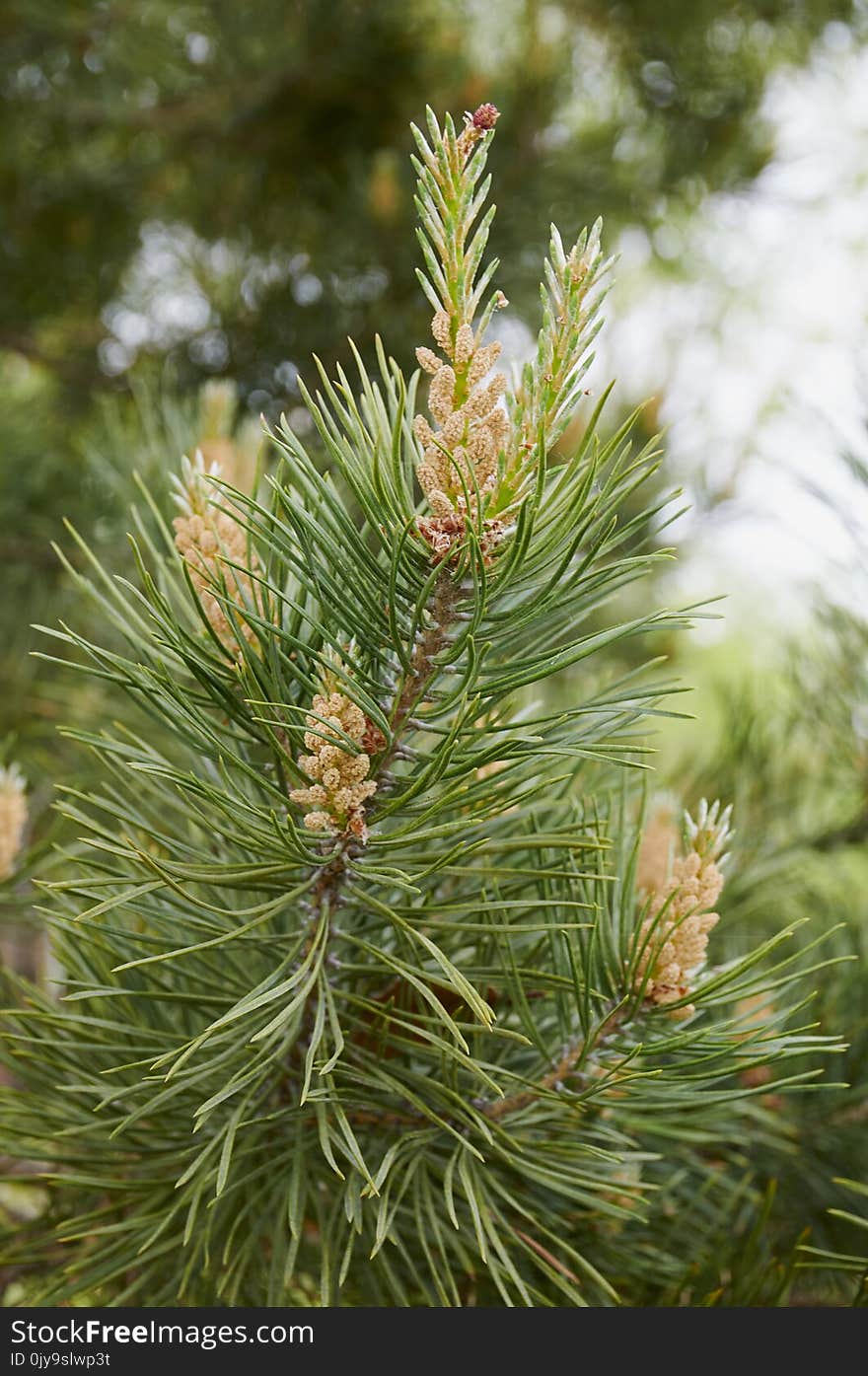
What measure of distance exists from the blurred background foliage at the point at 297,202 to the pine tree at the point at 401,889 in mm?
344

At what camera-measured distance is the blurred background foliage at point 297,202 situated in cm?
74

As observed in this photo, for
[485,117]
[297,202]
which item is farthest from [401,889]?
[297,202]

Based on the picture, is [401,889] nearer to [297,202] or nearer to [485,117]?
[485,117]

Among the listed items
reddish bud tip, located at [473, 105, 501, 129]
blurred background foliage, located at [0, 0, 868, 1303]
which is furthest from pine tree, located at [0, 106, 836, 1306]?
blurred background foliage, located at [0, 0, 868, 1303]

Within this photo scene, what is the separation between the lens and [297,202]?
100 cm

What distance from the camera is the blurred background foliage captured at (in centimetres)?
74

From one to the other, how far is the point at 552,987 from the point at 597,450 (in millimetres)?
155

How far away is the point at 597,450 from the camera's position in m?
0.25

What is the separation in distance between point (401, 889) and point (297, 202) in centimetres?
88

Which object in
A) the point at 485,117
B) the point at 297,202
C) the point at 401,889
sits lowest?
the point at 401,889

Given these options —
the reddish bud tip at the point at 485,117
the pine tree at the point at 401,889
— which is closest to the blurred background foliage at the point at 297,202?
the pine tree at the point at 401,889

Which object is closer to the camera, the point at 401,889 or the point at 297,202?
the point at 401,889

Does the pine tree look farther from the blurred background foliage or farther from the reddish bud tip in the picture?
the blurred background foliage

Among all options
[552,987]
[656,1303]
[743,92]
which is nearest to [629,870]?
[552,987]
